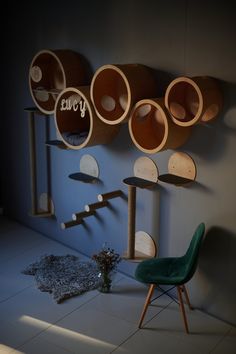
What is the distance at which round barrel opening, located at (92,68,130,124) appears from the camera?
3.06m

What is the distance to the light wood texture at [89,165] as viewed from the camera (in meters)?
3.57

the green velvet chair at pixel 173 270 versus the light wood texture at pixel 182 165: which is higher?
the light wood texture at pixel 182 165

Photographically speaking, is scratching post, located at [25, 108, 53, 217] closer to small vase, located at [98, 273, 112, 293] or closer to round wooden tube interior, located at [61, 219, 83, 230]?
round wooden tube interior, located at [61, 219, 83, 230]

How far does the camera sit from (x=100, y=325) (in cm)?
293

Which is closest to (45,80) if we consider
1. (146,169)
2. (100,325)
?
(146,169)

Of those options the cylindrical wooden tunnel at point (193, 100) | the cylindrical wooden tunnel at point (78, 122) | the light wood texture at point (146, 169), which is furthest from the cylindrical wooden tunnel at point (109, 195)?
the cylindrical wooden tunnel at point (193, 100)

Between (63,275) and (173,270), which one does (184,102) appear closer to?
(173,270)

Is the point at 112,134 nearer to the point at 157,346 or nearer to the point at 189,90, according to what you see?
the point at 189,90

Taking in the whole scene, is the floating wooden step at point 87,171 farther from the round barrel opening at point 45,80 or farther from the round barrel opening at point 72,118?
the round barrel opening at point 45,80

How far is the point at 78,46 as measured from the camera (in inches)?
136

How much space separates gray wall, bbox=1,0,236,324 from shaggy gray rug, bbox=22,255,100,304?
0.20 metres

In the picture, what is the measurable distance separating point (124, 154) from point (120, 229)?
57cm

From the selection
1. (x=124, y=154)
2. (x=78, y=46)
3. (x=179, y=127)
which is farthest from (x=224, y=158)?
(x=78, y=46)

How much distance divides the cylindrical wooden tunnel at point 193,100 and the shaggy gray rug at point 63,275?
54.5 inches
